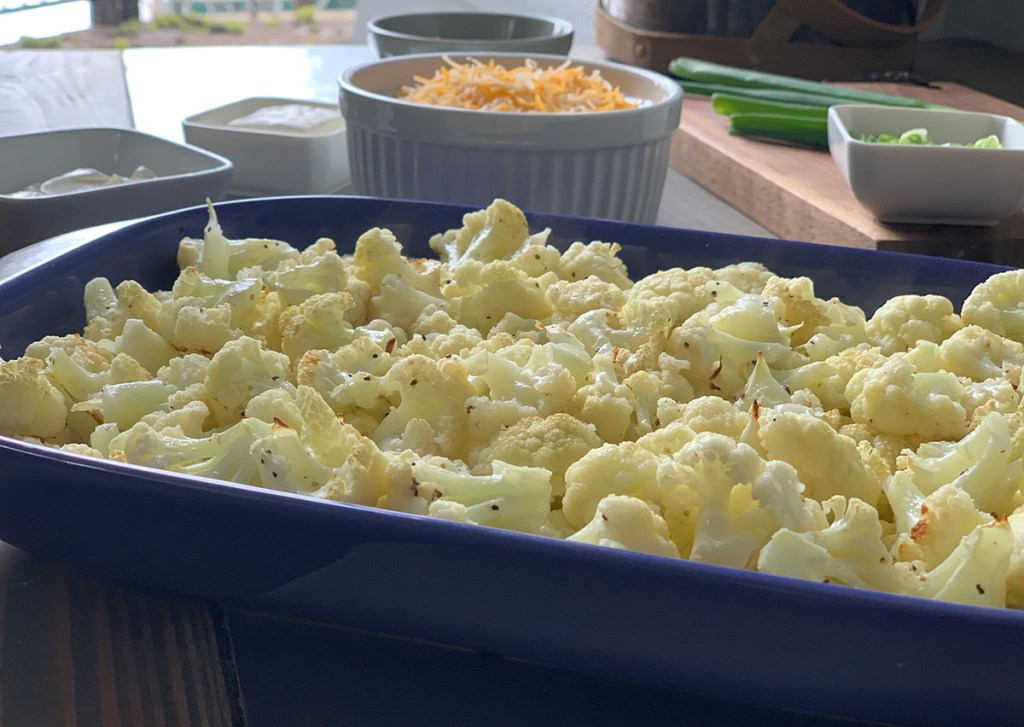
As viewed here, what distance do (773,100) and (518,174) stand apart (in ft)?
2.75

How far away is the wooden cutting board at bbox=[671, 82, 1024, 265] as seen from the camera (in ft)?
4.58

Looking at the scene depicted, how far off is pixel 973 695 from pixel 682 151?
1453mm

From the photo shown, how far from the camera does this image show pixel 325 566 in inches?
21.2

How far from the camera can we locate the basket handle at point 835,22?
2188 mm

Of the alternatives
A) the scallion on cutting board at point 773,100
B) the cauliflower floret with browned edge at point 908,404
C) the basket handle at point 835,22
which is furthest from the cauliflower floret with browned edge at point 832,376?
the basket handle at point 835,22

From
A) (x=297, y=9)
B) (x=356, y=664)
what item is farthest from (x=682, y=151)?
(x=297, y=9)

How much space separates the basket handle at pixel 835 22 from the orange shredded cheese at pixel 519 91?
938 mm

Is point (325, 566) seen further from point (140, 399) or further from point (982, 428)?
point (982, 428)

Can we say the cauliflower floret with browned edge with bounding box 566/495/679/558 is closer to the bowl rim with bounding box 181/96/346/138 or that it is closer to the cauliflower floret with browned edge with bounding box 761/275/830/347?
the cauliflower floret with browned edge with bounding box 761/275/830/347

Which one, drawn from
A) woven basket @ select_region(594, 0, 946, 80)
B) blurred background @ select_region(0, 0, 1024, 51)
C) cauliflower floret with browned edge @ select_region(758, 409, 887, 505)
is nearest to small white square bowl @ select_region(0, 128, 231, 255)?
cauliflower floret with browned edge @ select_region(758, 409, 887, 505)

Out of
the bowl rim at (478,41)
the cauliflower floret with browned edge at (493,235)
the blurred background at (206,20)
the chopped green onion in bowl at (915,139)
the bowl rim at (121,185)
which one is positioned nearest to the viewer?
the cauliflower floret with browned edge at (493,235)

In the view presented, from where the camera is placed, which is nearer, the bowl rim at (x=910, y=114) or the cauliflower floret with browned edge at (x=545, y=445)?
the cauliflower floret with browned edge at (x=545, y=445)

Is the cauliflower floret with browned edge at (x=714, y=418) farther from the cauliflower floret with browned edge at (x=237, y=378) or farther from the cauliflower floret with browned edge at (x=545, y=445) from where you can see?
the cauliflower floret with browned edge at (x=237, y=378)

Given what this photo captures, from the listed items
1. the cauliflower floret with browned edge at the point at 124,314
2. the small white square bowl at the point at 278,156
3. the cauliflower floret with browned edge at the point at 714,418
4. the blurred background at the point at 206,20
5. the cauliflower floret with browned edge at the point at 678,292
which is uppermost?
the cauliflower floret with browned edge at the point at 678,292
